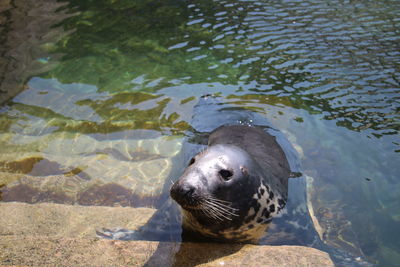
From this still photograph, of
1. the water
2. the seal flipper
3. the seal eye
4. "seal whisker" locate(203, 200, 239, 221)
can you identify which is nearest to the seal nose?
"seal whisker" locate(203, 200, 239, 221)

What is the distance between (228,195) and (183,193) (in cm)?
52

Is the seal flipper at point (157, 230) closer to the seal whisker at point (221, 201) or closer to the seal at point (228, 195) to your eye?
the seal at point (228, 195)

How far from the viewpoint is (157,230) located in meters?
3.46

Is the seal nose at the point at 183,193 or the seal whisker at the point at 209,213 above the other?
the seal nose at the point at 183,193

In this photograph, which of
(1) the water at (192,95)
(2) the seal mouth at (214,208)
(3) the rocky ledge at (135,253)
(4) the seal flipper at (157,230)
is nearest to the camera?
(3) the rocky ledge at (135,253)

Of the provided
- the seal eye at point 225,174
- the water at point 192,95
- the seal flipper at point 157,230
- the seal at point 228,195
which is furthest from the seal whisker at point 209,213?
the water at point 192,95

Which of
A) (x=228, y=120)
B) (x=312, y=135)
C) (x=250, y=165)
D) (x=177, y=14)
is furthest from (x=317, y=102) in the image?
(x=177, y=14)

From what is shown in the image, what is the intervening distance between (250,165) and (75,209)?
185 cm

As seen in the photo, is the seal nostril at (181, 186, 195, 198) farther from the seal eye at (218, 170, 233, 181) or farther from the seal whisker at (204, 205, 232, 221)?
the seal eye at (218, 170, 233, 181)

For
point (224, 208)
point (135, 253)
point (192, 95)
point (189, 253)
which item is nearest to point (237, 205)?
point (224, 208)

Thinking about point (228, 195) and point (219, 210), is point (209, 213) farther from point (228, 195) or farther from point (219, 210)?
point (228, 195)

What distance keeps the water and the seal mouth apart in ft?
4.16

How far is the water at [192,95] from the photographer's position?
4.40 m

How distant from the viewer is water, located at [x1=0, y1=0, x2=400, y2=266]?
4398 millimetres
